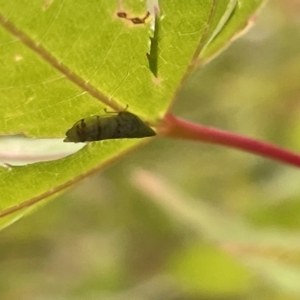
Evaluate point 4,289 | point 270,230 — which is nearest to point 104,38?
point 270,230

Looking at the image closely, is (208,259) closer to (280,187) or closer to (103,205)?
(280,187)

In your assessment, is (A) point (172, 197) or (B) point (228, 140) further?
(A) point (172, 197)

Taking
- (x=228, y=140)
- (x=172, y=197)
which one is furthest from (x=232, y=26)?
(x=172, y=197)

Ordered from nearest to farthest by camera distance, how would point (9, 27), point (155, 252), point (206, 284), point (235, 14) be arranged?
point (9, 27)
point (235, 14)
point (206, 284)
point (155, 252)

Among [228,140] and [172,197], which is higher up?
[228,140]

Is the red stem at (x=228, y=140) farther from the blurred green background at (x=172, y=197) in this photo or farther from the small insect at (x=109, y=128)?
the blurred green background at (x=172, y=197)

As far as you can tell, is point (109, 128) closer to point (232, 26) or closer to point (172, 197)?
point (232, 26)

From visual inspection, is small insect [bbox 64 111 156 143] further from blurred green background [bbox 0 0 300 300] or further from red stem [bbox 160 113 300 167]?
blurred green background [bbox 0 0 300 300]

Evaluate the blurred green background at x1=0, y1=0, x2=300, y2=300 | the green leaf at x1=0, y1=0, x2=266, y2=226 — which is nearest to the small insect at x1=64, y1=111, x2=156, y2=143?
the green leaf at x1=0, y1=0, x2=266, y2=226
